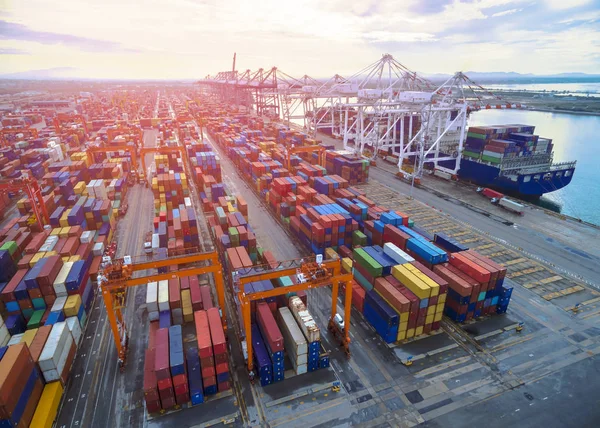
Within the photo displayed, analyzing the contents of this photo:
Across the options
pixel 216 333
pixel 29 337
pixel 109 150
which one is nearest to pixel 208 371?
pixel 216 333

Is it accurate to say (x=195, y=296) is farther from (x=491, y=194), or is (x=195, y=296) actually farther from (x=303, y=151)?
(x=491, y=194)

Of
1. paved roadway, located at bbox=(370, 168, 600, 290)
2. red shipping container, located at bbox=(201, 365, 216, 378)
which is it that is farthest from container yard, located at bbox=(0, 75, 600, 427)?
paved roadway, located at bbox=(370, 168, 600, 290)

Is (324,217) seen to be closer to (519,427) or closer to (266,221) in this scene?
(266,221)

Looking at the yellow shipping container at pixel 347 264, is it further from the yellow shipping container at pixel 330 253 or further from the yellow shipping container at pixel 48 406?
the yellow shipping container at pixel 48 406

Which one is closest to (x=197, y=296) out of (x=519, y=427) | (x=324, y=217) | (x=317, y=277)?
(x=317, y=277)

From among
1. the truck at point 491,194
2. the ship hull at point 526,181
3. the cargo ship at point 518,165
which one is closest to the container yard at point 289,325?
the truck at point 491,194
